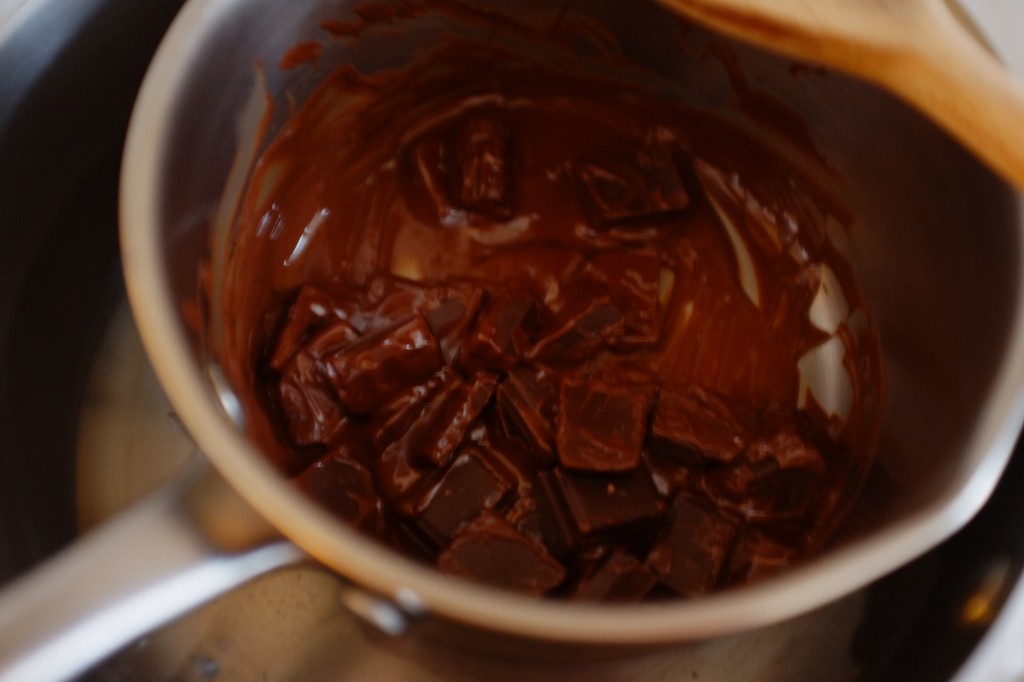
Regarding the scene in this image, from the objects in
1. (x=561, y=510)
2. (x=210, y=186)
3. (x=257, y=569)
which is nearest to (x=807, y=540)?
(x=561, y=510)

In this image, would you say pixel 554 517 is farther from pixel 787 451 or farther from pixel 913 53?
pixel 913 53

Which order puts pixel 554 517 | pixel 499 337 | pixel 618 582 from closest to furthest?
pixel 618 582 < pixel 554 517 < pixel 499 337

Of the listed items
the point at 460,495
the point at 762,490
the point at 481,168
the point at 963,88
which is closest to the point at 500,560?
the point at 460,495

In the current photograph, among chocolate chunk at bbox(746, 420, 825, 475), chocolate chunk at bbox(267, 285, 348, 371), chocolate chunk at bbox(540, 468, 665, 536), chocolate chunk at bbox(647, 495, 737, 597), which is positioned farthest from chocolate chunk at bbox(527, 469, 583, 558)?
chocolate chunk at bbox(267, 285, 348, 371)

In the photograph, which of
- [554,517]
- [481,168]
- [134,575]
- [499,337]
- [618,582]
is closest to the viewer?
[134,575]

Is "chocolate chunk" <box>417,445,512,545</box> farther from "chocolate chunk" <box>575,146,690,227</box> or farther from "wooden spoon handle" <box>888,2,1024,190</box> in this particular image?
"wooden spoon handle" <box>888,2,1024,190</box>

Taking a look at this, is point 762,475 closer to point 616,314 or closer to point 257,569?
point 616,314
